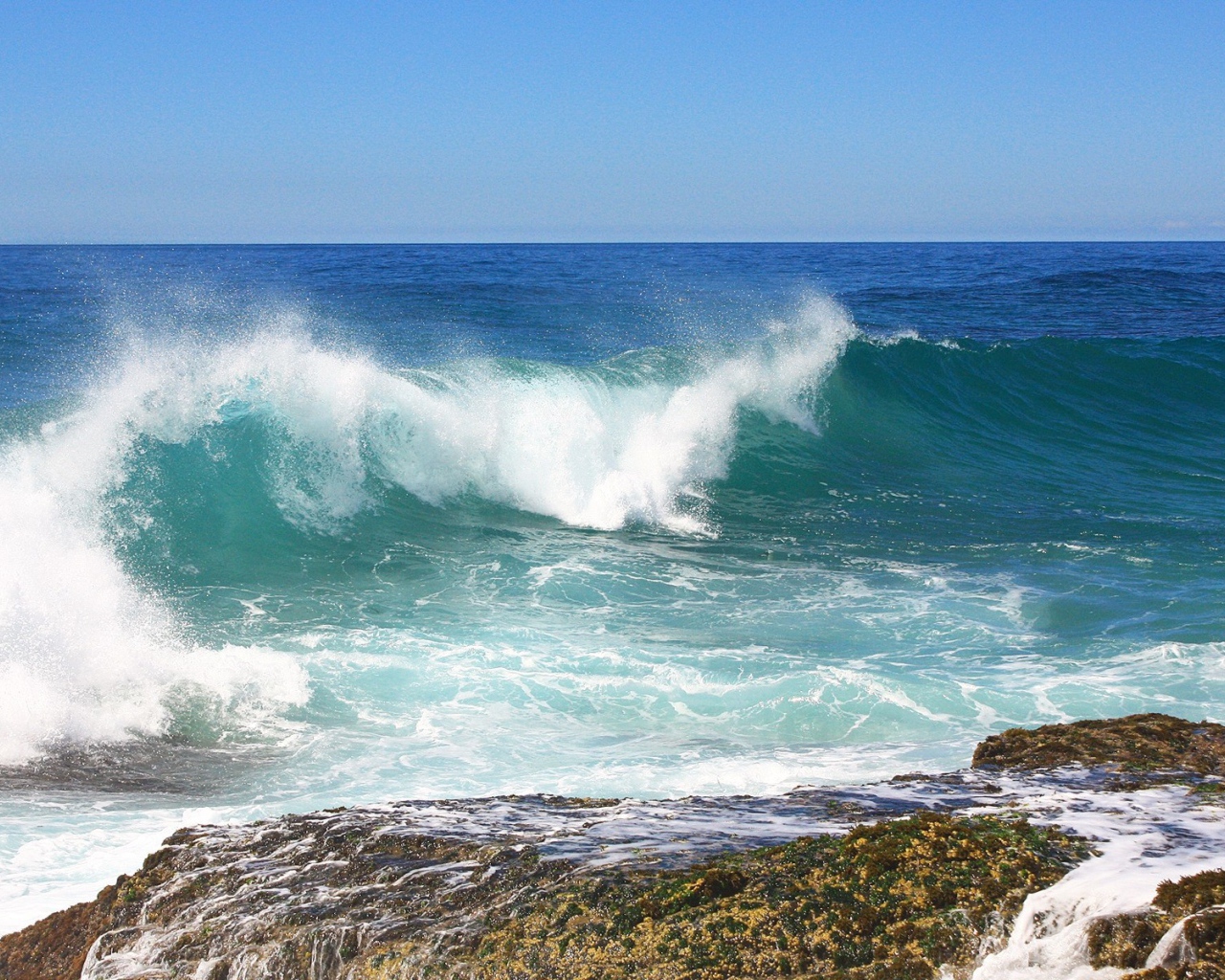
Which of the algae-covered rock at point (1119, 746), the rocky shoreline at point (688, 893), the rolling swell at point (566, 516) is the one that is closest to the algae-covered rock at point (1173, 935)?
the rocky shoreline at point (688, 893)

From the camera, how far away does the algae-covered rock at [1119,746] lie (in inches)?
185

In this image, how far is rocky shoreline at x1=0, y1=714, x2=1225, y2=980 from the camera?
293 centimetres

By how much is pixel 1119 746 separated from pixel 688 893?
8.63 feet

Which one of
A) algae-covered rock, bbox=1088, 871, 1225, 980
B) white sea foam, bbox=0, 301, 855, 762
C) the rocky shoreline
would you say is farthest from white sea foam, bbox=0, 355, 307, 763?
algae-covered rock, bbox=1088, 871, 1225, 980

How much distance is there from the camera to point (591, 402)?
55.6 ft

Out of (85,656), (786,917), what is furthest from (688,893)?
(85,656)

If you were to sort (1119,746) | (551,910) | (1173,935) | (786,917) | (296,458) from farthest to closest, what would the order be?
(296,458)
(1119,746)
(551,910)
(786,917)
(1173,935)

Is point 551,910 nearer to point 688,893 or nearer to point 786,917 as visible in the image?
point 688,893

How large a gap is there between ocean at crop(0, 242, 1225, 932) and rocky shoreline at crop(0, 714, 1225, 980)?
176 cm

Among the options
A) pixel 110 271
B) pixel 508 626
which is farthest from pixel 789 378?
pixel 110 271

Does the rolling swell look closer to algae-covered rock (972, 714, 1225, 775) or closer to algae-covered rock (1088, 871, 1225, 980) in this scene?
algae-covered rock (972, 714, 1225, 775)

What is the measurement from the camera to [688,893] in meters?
3.26

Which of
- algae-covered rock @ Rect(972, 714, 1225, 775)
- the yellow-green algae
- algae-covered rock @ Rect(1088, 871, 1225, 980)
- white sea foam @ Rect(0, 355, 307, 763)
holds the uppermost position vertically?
algae-covered rock @ Rect(1088, 871, 1225, 980)

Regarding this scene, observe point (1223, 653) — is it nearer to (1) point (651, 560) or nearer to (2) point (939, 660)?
(2) point (939, 660)
